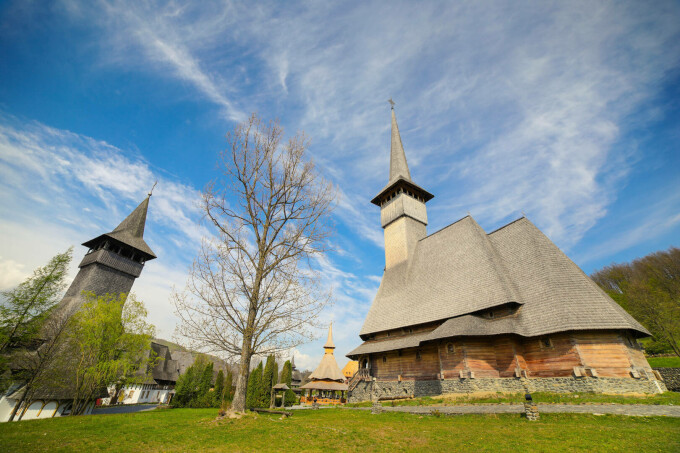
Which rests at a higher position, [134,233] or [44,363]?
[134,233]

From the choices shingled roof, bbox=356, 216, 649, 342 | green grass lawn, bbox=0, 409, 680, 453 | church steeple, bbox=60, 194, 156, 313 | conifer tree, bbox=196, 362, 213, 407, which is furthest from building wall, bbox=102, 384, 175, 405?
green grass lawn, bbox=0, 409, 680, 453

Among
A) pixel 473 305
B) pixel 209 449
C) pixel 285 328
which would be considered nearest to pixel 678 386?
pixel 473 305

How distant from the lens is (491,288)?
18.5 m

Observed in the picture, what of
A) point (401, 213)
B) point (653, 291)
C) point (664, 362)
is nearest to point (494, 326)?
point (401, 213)

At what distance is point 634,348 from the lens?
15219 mm

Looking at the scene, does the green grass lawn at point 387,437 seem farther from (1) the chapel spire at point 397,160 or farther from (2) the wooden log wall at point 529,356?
(1) the chapel spire at point 397,160

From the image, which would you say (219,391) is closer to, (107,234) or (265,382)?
(265,382)

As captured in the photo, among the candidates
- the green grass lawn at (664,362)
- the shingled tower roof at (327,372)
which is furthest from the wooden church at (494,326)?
the green grass lawn at (664,362)

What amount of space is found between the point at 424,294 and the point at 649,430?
16060 millimetres

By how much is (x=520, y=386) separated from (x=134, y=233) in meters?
46.4

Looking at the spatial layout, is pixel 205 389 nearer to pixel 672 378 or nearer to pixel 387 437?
pixel 387 437

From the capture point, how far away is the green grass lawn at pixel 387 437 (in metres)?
6.51

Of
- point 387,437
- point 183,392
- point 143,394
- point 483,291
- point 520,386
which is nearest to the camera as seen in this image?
point 387,437

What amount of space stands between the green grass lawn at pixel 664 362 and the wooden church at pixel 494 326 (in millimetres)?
19771
